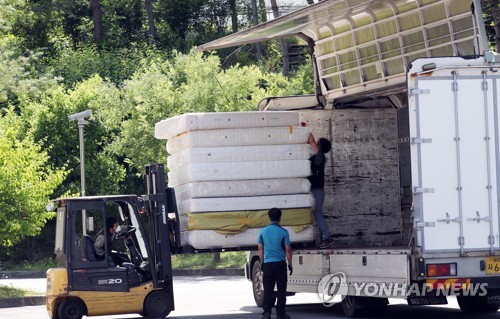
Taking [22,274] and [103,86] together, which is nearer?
[22,274]

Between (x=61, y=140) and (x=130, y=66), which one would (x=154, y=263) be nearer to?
(x=61, y=140)

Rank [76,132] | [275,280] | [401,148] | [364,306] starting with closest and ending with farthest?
1. [275,280]
2. [364,306]
3. [401,148]
4. [76,132]

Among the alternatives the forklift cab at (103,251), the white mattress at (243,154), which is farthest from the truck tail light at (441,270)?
the forklift cab at (103,251)

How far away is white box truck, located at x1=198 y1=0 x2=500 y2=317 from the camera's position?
14.2 metres

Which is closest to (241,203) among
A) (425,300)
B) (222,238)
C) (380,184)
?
(222,238)

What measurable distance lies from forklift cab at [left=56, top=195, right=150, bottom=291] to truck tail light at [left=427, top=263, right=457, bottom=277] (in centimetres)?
527

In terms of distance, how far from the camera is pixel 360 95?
62.3ft

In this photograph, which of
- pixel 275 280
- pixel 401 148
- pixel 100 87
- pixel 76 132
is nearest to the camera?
pixel 275 280

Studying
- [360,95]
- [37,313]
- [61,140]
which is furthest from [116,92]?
[360,95]

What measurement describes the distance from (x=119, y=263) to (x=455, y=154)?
601cm

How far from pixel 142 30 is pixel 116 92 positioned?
19.9 meters

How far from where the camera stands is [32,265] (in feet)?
135

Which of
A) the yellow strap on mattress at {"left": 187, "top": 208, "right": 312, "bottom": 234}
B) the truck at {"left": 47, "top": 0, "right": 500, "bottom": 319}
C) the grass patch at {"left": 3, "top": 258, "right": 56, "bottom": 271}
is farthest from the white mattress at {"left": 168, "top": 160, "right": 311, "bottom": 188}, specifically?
the grass patch at {"left": 3, "top": 258, "right": 56, "bottom": 271}

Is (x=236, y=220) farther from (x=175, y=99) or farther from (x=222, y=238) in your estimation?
(x=175, y=99)
